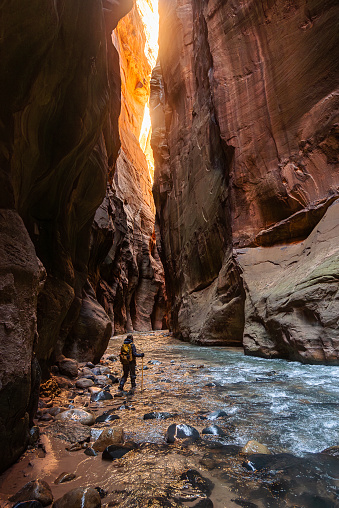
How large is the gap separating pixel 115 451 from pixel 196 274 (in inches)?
646

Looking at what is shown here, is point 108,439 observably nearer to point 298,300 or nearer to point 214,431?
point 214,431

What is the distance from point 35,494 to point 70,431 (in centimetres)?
143

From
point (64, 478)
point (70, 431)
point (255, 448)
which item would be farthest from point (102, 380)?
point (255, 448)

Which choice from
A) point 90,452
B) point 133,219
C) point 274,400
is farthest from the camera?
point 133,219

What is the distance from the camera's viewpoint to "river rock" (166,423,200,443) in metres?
3.23

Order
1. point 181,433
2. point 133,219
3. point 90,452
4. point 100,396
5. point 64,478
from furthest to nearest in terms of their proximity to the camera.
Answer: point 133,219, point 100,396, point 181,433, point 90,452, point 64,478

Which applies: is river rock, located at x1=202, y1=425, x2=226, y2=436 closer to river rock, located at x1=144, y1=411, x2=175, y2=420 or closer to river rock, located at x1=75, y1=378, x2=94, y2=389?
river rock, located at x1=144, y1=411, x2=175, y2=420

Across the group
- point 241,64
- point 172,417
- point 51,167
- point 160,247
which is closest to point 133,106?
point 160,247

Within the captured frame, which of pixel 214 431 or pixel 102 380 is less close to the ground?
pixel 214 431

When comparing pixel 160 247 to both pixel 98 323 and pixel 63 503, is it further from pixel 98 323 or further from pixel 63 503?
pixel 63 503

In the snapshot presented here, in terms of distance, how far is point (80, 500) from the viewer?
6.68 ft

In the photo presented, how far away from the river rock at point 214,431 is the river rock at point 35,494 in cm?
181

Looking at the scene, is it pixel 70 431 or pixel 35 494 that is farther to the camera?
pixel 70 431

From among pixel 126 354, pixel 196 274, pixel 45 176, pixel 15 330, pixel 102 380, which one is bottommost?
pixel 102 380
